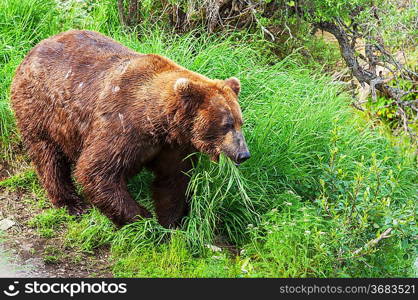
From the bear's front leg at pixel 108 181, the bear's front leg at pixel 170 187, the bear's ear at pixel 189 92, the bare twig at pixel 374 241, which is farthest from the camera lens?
the bear's front leg at pixel 170 187

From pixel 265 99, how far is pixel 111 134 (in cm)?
199

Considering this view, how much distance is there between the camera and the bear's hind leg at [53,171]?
6.70 metres

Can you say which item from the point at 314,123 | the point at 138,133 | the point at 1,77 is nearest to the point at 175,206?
the point at 138,133

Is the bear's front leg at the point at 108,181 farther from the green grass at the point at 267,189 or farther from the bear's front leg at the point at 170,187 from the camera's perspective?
the bear's front leg at the point at 170,187

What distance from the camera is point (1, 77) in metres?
7.73

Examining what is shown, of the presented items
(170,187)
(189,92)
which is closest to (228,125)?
(189,92)

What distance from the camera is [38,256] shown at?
603 centimetres

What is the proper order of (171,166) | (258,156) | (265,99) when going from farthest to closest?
(265,99) < (258,156) < (171,166)

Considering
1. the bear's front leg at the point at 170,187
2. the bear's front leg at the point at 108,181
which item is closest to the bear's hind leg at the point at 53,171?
the bear's front leg at the point at 108,181

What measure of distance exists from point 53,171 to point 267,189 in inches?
75.7

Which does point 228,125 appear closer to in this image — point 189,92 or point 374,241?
point 189,92

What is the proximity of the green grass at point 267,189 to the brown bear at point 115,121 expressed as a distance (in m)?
0.22

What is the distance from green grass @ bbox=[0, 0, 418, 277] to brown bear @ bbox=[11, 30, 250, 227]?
0.72ft

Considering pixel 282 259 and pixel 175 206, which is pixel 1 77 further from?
pixel 282 259
